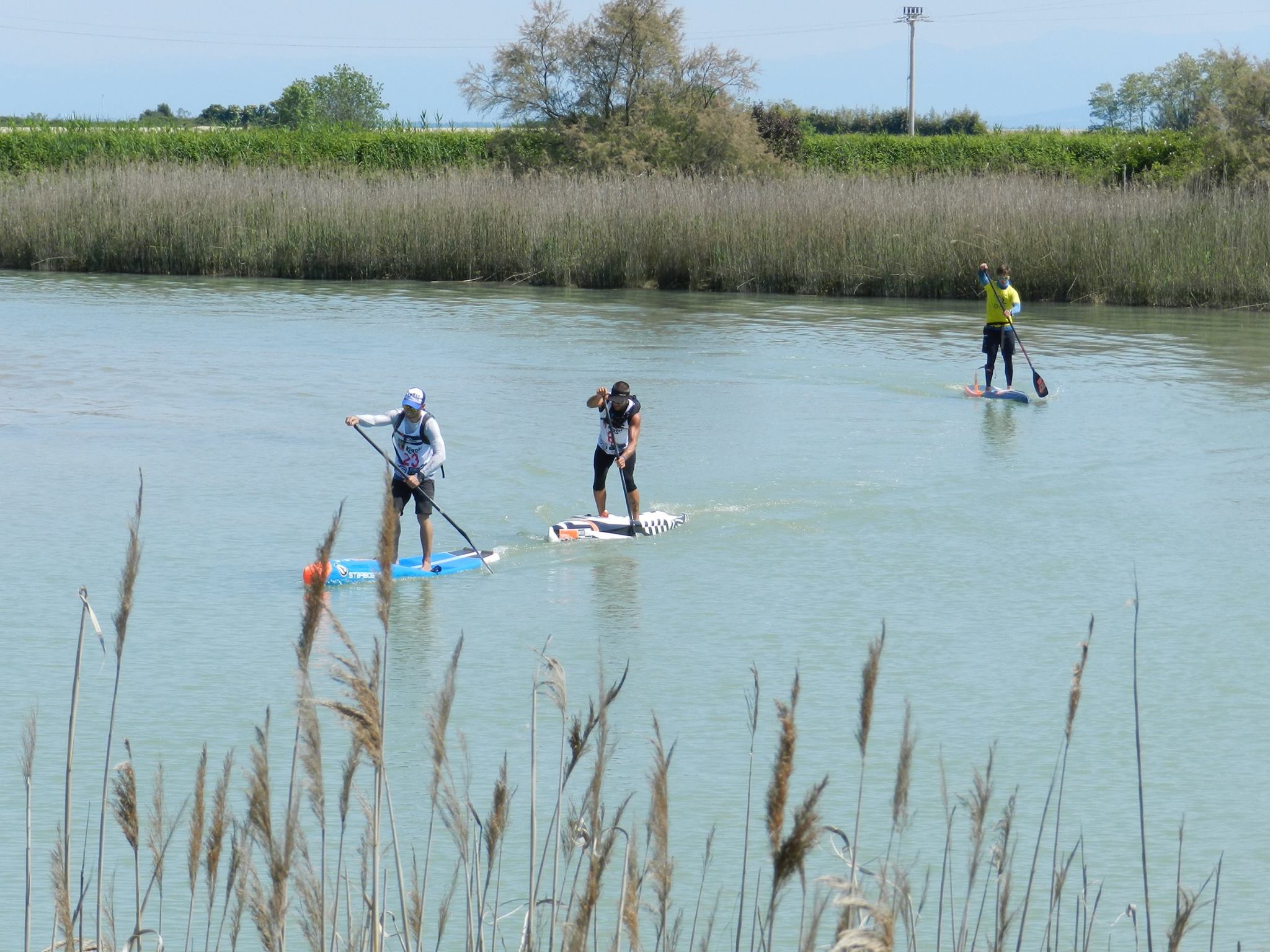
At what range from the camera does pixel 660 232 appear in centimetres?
3228

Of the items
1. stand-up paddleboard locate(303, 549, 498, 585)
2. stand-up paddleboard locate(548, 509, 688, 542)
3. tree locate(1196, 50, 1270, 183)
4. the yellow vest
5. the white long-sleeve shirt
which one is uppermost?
tree locate(1196, 50, 1270, 183)

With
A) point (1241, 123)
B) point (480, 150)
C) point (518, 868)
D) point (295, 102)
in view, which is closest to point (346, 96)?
point (295, 102)

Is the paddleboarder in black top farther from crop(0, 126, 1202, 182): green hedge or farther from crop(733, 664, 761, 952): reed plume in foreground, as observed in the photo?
crop(0, 126, 1202, 182): green hedge

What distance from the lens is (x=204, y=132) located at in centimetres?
4438

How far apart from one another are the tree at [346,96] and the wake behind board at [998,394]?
5234 cm

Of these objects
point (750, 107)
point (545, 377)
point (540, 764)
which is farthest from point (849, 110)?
point (540, 764)

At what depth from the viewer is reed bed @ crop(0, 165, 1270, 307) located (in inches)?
1160

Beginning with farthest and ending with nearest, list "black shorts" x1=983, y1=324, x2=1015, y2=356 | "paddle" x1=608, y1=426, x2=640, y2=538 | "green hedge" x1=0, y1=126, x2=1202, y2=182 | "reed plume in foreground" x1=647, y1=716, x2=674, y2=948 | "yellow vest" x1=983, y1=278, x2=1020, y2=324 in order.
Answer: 1. "green hedge" x1=0, y1=126, x2=1202, y2=182
2. "black shorts" x1=983, y1=324, x2=1015, y2=356
3. "yellow vest" x1=983, y1=278, x2=1020, y2=324
4. "paddle" x1=608, y1=426, x2=640, y2=538
5. "reed plume in foreground" x1=647, y1=716, x2=674, y2=948

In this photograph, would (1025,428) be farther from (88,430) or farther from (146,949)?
(146,949)

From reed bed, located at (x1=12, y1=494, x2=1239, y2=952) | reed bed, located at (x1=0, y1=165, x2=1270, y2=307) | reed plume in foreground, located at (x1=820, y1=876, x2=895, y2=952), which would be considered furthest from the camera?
reed bed, located at (x1=0, y1=165, x2=1270, y2=307)

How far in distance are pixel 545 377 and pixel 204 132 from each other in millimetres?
26808

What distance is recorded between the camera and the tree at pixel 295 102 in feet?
224

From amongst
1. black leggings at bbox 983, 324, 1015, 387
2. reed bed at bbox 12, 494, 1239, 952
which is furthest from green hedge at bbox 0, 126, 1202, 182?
reed bed at bbox 12, 494, 1239, 952

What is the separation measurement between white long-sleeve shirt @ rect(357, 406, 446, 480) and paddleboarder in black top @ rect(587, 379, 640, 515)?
1732 millimetres
